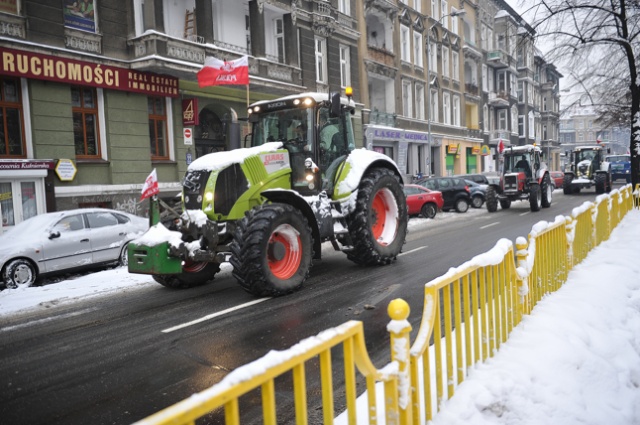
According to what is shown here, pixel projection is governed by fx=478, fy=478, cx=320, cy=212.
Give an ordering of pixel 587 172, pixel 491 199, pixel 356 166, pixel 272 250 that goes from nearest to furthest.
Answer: pixel 272 250, pixel 356 166, pixel 491 199, pixel 587 172

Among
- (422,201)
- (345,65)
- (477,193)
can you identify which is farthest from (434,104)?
(422,201)

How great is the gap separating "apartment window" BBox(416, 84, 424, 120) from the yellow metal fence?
28130mm

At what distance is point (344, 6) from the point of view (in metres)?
25.5

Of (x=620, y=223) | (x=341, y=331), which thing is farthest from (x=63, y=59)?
(x=620, y=223)

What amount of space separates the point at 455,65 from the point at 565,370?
3834cm

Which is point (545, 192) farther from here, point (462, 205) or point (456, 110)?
point (456, 110)

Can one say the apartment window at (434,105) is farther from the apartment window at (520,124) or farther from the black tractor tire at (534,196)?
the apartment window at (520,124)

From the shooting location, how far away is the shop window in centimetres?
1627

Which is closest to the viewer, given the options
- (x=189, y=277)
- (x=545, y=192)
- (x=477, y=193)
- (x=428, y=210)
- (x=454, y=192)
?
(x=189, y=277)

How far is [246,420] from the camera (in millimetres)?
3408

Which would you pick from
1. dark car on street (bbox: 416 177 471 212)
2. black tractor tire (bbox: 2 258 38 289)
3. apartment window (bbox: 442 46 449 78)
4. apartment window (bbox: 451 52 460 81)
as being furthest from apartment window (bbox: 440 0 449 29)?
black tractor tire (bbox: 2 258 38 289)

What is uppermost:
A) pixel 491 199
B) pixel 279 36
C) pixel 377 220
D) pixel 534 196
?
pixel 279 36

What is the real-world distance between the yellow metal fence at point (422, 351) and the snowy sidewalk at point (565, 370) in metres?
0.13

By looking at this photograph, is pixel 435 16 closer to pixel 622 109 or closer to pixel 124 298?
pixel 622 109
